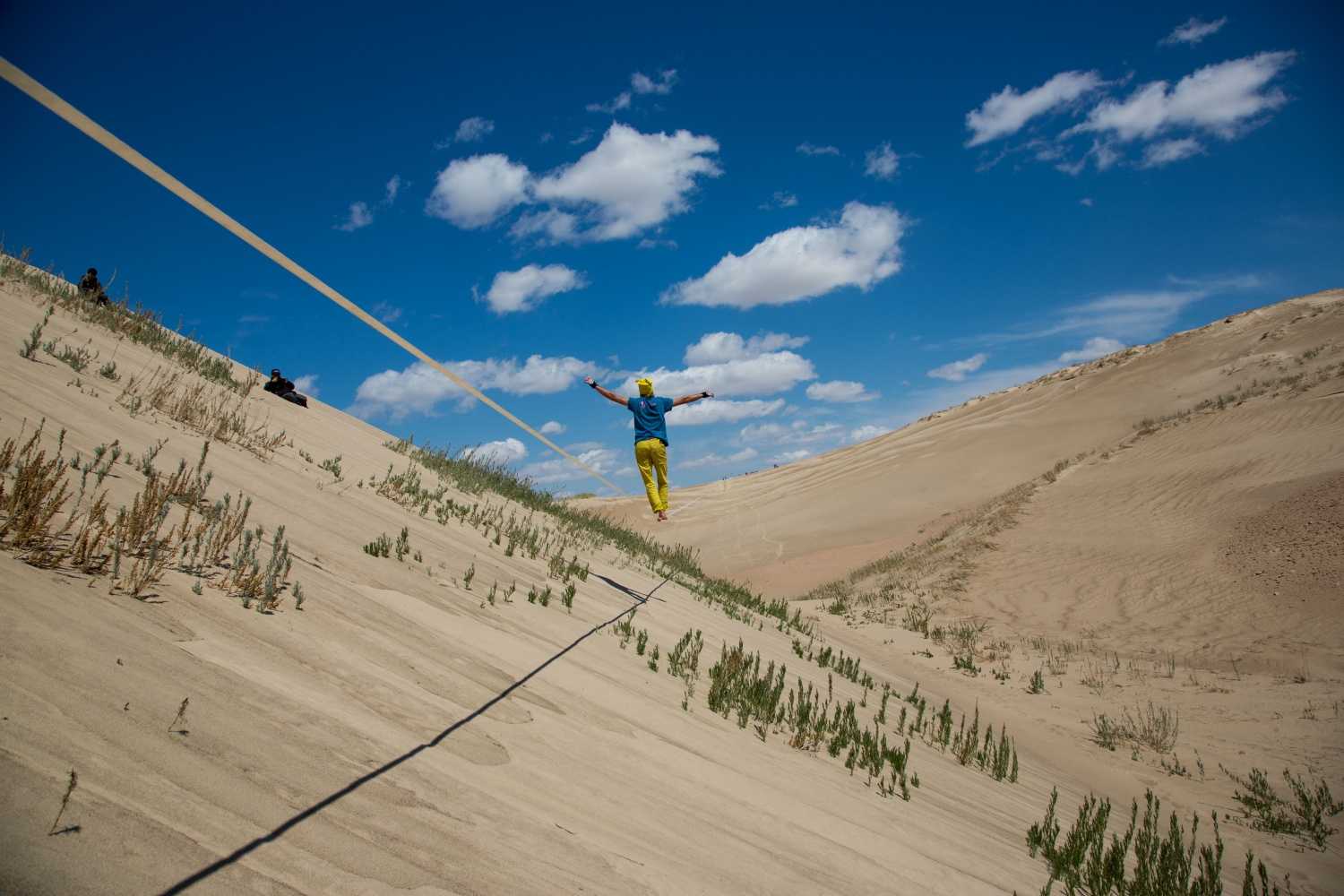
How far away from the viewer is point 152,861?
132cm

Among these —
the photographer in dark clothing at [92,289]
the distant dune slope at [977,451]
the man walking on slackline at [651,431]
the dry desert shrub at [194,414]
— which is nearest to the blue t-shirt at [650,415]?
the man walking on slackline at [651,431]

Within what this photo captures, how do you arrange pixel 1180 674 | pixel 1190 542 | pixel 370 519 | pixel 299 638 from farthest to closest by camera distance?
pixel 1190 542 < pixel 1180 674 < pixel 370 519 < pixel 299 638

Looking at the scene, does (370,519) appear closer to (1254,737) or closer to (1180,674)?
(1254,737)

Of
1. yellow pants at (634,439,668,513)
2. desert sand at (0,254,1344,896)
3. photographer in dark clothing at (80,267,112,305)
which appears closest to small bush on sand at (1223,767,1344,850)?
desert sand at (0,254,1344,896)

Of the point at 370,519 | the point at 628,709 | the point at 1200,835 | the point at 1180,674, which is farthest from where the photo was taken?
the point at 1180,674

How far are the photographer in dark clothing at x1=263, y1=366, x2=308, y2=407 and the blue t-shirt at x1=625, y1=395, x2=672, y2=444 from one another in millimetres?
5759

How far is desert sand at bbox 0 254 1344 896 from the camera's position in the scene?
5.13 ft

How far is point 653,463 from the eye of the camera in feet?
27.1

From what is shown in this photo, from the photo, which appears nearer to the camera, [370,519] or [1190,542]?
[370,519]

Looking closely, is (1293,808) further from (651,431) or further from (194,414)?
(194,414)

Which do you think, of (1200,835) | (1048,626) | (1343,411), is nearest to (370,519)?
(1200,835)

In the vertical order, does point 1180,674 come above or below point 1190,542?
below

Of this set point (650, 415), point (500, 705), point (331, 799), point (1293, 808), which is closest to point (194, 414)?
point (650, 415)

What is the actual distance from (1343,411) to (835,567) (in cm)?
1230
